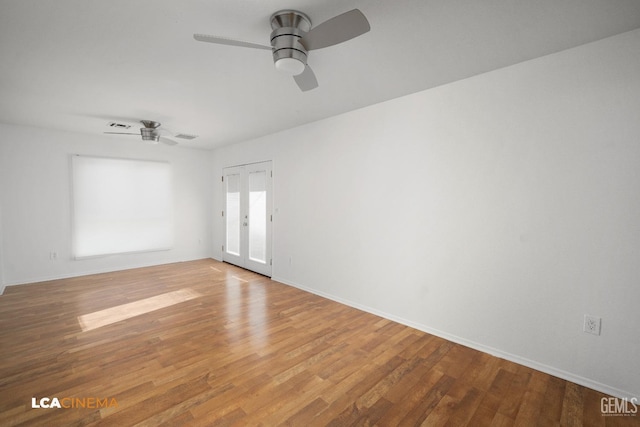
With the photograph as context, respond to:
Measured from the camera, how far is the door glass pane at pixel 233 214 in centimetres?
591

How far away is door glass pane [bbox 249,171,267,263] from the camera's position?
17.0 feet

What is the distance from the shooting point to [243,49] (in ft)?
7.08

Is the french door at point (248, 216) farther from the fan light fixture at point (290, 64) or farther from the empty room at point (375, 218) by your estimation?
the fan light fixture at point (290, 64)

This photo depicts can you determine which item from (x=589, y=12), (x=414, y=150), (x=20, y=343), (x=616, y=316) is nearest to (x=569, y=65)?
(x=589, y=12)

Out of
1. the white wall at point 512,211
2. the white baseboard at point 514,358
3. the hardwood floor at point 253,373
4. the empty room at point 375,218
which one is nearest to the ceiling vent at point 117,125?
the empty room at point 375,218

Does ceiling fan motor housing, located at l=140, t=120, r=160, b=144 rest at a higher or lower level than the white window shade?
higher

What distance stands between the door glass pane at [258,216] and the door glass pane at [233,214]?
53 centimetres

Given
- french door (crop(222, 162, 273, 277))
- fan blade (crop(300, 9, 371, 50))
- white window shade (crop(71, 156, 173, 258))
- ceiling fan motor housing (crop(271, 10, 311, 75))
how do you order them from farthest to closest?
french door (crop(222, 162, 273, 277))
white window shade (crop(71, 156, 173, 258))
ceiling fan motor housing (crop(271, 10, 311, 75))
fan blade (crop(300, 9, 371, 50))

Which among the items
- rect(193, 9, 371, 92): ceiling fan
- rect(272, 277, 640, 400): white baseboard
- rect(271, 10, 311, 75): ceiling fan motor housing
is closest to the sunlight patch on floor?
rect(272, 277, 640, 400): white baseboard

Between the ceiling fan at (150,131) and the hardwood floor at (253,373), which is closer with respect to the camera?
the hardwood floor at (253,373)

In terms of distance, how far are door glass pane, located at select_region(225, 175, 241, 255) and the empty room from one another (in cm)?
179

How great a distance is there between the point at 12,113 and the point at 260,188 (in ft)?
11.6

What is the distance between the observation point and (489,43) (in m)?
2.09

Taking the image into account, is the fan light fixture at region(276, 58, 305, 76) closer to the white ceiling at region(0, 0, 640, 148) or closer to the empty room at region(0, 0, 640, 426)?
the empty room at region(0, 0, 640, 426)
